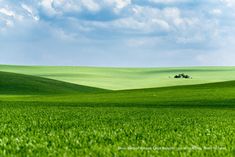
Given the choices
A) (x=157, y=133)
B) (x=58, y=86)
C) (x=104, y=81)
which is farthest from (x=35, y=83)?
(x=157, y=133)

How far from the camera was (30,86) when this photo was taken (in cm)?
11369

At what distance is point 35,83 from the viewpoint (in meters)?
119

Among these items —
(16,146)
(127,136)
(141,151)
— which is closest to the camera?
(141,151)

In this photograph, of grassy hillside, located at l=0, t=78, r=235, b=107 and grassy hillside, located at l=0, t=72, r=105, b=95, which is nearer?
grassy hillside, located at l=0, t=78, r=235, b=107

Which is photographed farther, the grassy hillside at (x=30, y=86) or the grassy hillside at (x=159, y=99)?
the grassy hillside at (x=30, y=86)

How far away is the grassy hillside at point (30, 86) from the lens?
107312 mm

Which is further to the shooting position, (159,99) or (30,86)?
(30,86)

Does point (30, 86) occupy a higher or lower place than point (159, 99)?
lower

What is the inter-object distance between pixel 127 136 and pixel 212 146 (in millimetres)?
3228

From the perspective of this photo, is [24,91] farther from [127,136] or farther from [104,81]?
[127,136]

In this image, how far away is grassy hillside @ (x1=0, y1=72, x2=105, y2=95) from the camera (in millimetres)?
107312

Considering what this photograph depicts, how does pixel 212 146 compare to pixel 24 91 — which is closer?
pixel 212 146

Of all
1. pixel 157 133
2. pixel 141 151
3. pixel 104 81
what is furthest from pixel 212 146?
pixel 104 81

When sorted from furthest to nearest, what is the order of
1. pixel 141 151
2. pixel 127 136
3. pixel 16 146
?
1. pixel 127 136
2. pixel 16 146
3. pixel 141 151
